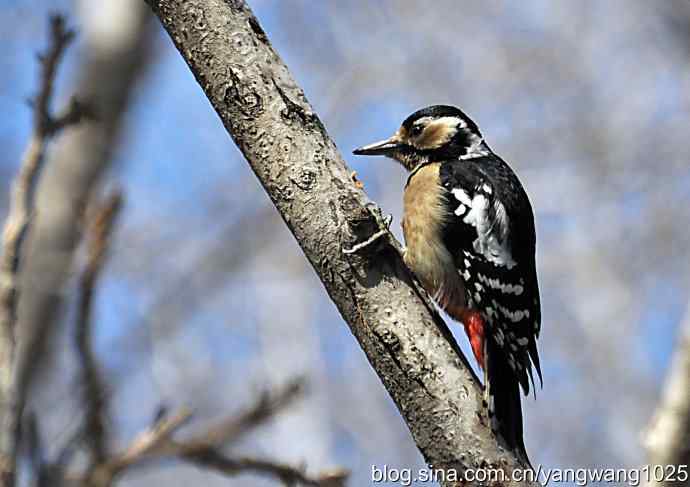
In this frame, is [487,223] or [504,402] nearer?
[504,402]

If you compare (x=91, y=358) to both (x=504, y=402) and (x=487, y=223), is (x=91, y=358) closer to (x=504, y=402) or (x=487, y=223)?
(x=504, y=402)

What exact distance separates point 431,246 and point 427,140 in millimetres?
886

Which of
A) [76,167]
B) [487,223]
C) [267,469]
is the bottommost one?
[267,469]

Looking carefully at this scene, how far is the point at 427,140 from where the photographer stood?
504 cm

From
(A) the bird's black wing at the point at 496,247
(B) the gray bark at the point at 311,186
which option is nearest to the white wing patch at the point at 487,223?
(A) the bird's black wing at the point at 496,247

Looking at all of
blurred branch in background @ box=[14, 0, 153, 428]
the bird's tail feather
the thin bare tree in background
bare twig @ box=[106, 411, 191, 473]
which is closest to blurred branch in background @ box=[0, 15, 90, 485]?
the thin bare tree in background

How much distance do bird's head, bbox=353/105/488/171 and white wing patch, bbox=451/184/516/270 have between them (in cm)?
61

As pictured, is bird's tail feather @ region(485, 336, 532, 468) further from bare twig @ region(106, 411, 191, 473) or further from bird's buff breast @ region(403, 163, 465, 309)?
bare twig @ region(106, 411, 191, 473)

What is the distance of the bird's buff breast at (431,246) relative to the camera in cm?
429

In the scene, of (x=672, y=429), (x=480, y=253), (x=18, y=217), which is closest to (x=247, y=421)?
(x=18, y=217)

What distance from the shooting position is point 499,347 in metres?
3.89

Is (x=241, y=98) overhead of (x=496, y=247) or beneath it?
beneath

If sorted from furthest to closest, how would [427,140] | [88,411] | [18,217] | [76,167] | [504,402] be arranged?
[76,167]
[427,140]
[504,402]
[88,411]
[18,217]

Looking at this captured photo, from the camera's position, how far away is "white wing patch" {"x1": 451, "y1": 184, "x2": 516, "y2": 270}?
429 cm
